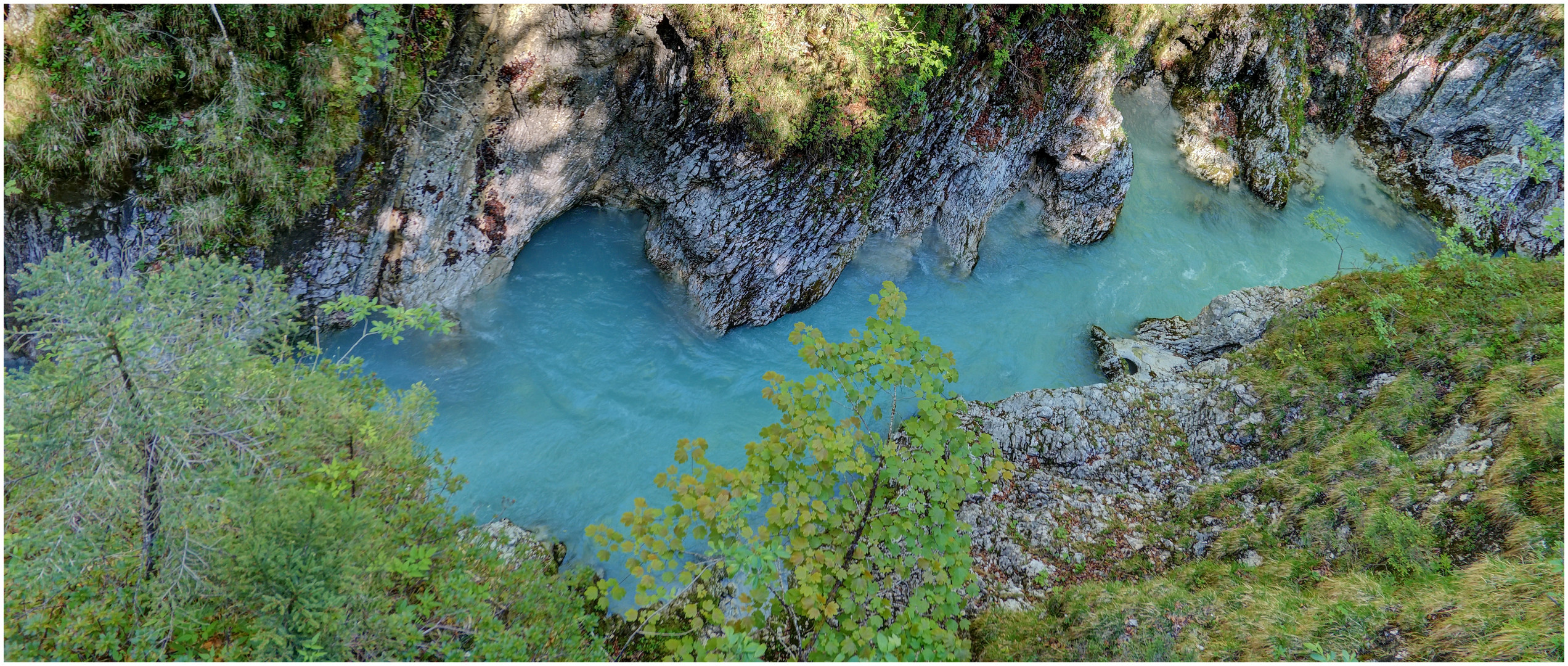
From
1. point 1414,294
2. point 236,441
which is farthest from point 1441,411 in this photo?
point 236,441

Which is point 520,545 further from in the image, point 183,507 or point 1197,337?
point 1197,337

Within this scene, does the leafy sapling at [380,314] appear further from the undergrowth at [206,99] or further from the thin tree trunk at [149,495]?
the thin tree trunk at [149,495]

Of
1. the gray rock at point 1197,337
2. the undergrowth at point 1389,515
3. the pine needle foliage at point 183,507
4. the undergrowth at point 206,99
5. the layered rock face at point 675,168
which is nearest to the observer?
the pine needle foliage at point 183,507

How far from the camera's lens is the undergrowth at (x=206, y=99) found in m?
5.64

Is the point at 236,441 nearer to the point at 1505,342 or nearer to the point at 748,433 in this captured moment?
Result: the point at 748,433

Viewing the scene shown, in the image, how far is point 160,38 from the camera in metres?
5.90

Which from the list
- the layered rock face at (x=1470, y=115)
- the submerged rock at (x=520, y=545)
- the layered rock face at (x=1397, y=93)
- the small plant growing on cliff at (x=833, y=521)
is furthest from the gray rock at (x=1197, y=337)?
the submerged rock at (x=520, y=545)

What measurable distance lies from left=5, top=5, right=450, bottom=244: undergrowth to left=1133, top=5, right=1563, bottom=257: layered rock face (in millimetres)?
13730

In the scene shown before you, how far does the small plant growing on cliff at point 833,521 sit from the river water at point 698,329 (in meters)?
3.85

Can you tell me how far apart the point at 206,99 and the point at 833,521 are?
24.4 feet

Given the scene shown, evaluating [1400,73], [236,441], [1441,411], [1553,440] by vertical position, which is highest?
[1400,73]

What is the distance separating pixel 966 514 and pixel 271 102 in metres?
9.22

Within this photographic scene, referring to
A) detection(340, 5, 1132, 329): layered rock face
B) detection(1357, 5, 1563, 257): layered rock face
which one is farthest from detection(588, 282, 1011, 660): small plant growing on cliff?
detection(1357, 5, 1563, 257): layered rock face

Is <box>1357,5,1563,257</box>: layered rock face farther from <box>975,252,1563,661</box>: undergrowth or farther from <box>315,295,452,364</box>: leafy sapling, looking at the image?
<box>315,295,452,364</box>: leafy sapling
